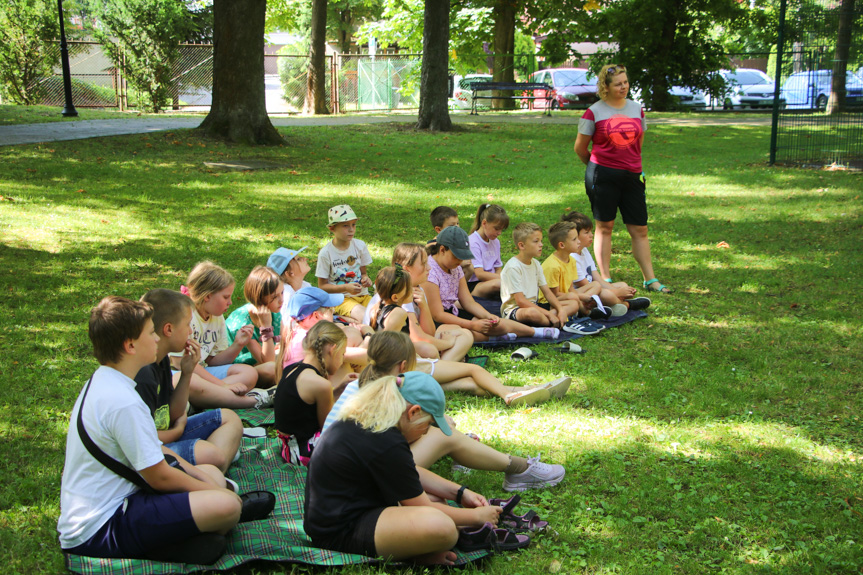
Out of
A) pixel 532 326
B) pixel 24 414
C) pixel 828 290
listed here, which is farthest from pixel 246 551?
pixel 828 290

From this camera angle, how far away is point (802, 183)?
1255 cm

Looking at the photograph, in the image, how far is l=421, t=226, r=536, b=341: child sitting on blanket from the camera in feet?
19.3

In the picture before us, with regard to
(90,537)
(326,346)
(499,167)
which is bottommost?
(90,537)

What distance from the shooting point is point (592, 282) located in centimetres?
695

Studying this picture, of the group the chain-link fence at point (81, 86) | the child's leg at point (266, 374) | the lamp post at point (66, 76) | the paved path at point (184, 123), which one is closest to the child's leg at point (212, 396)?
the child's leg at point (266, 374)

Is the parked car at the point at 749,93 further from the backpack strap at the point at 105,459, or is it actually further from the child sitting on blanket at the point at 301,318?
the backpack strap at the point at 105,459

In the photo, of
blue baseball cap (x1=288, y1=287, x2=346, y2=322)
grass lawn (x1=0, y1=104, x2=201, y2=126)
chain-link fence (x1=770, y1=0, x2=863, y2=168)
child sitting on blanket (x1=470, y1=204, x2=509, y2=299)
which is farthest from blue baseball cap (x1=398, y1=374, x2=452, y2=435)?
grass lawn (x1=0, y1=104, x2=201, y2=126)

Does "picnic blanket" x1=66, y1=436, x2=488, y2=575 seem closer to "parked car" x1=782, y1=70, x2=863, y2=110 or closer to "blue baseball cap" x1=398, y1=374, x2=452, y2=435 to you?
"blue baseball cap" x1=398, y1=374, x2=452, y2=435

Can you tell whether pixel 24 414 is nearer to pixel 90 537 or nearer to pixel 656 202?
pixel 90 537

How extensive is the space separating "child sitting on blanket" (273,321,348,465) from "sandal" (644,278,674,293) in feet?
14.9

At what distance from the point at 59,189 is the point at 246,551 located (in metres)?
8.46

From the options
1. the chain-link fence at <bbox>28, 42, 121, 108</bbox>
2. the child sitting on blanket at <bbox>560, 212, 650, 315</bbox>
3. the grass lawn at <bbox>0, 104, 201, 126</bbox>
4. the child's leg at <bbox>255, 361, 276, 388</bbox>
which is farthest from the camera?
the chain-link fence at <bbox>28, 42, 121, 108</bbox>

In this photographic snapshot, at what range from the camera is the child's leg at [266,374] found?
5090 mm

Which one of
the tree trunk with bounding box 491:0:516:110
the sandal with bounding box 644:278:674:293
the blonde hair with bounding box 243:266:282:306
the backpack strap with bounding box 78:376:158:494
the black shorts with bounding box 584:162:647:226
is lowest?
the sandal with bounding box 644:278:674:293
